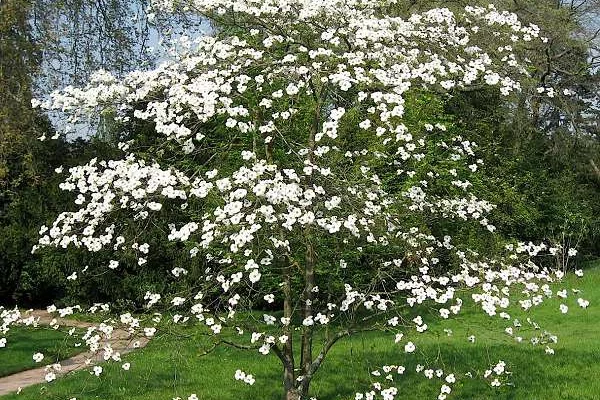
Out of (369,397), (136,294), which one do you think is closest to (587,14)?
(136,294)

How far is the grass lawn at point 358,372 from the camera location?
22.6 feet

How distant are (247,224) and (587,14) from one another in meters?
19.1

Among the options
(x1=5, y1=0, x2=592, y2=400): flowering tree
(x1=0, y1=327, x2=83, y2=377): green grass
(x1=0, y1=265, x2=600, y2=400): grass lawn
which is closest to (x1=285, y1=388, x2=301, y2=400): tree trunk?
(x1=5, y1=0, x2=592, y2=400): flowering tree

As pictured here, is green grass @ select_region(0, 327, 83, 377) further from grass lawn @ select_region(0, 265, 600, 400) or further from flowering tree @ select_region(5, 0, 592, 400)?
flowering tree @ select_region(5, 0, 592, 400)

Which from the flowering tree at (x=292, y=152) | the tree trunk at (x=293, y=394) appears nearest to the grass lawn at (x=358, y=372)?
the tree trunk at (x=293, y=394)

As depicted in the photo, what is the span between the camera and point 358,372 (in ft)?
25.2

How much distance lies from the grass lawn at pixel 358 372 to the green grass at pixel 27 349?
39.6 inches

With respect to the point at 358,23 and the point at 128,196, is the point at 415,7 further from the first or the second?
the point at 128,196

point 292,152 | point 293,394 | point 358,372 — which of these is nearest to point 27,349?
point 358,372

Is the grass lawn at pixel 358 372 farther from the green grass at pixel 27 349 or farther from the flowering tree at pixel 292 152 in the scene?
the green grass at pixel 27 349

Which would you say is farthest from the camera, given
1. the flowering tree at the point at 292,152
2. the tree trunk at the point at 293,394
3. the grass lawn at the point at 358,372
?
the grass lawn at the point at 358,372

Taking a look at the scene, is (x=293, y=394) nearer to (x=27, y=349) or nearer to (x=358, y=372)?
(x=358, y=372)

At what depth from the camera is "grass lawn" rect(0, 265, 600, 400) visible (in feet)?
22.6

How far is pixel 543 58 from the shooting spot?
18.4 meters
